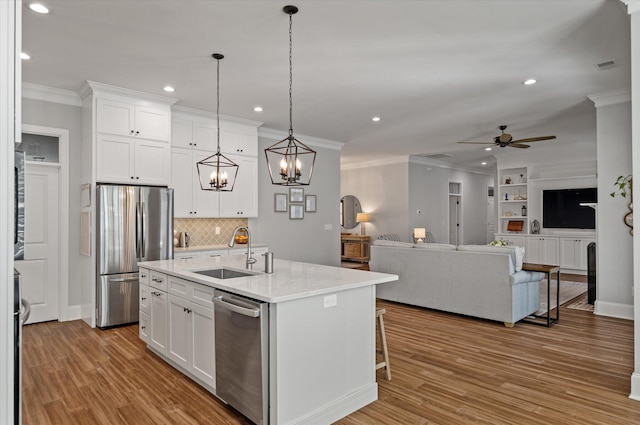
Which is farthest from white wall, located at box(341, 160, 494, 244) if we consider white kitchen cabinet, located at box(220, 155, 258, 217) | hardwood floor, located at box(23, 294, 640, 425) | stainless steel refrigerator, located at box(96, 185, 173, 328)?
stainless steel refrigerator, located at box(96, 185, 173, 328)

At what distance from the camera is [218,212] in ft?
19.8

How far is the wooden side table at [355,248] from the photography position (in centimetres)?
1069

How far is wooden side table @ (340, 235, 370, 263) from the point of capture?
35.1 feet

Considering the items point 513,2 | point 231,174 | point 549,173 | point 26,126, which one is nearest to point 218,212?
point 231,174

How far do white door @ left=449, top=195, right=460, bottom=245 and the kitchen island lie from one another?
9452 millimetres

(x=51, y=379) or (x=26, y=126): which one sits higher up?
(x=26, y=126)

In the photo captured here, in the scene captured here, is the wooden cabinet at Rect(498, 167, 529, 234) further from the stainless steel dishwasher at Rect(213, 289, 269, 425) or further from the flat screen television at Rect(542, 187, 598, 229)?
the stainless steel dishwasher at Rect(213, 289, 269, 425)

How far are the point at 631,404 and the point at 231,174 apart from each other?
5253 millimetres

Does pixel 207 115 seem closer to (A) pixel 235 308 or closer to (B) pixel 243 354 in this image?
(A) pixel 235 308

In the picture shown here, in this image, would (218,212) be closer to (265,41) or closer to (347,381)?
(265,41)

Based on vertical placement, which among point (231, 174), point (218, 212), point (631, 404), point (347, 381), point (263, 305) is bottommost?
point (631, 404)

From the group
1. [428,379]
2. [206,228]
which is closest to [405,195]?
[206,228]

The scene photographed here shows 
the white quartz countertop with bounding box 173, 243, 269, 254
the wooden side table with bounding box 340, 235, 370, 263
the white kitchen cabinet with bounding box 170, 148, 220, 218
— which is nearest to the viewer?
the white quartz countertop with bounding box 173, 243, 269, 254

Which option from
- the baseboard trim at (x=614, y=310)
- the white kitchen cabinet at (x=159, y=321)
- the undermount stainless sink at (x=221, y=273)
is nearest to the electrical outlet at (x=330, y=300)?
the undermount stainless sink at (x=221, y=273)
